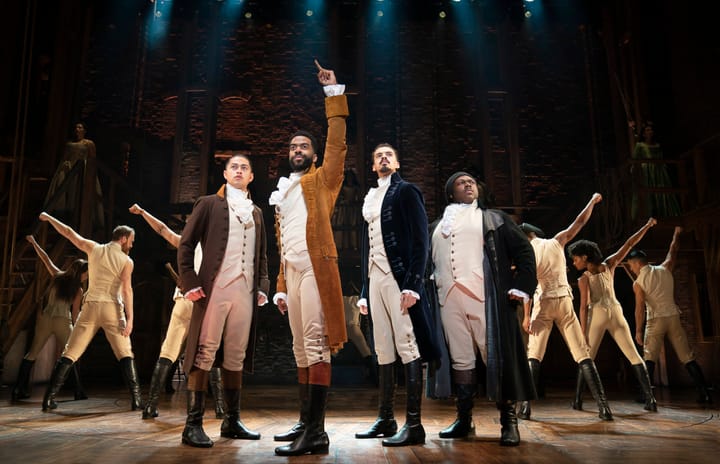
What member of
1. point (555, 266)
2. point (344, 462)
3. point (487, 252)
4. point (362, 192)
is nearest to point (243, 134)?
point (362, 192)

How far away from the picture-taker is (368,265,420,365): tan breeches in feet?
10.7

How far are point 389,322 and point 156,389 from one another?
8.11 feet

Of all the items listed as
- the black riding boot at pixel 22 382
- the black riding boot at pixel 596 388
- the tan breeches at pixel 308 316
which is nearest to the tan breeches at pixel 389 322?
the tan breeches at pixel 308 316

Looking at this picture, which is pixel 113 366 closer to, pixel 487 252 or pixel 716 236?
pixel 487 252

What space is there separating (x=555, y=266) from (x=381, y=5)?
9.12 meters

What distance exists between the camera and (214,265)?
3287mm

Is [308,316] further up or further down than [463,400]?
further up

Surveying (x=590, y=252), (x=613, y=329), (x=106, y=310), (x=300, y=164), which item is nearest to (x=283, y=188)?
(x=300, y=164)

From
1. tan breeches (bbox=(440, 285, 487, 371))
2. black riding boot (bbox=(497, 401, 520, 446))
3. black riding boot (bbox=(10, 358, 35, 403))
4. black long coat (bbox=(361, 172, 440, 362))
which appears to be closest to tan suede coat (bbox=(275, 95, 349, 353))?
black long coat (bbox=(361, 172, 440, 362))

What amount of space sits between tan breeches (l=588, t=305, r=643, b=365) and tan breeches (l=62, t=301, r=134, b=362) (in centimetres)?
438

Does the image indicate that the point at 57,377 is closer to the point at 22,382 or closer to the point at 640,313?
the point at 22,382

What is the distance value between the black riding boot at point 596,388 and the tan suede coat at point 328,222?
8.44 ft

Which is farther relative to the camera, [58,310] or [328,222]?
[58,310]

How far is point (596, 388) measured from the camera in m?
4.56
